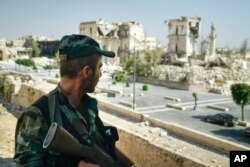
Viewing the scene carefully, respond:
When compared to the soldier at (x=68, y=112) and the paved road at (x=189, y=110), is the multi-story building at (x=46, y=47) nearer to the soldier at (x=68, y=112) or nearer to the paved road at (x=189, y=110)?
the paved road at (x=189, y=110)

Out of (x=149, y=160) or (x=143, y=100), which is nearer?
(x=149, y=160)

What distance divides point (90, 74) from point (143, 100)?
26315 millimetres

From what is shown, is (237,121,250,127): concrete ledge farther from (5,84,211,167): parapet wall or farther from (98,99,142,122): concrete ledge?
(5,84,211,167): parapet wall

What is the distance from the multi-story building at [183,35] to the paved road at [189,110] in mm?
28436

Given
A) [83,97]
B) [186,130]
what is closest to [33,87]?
[186,130]

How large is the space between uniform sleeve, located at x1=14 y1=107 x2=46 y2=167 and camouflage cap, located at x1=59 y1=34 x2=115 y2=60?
0.42 meters

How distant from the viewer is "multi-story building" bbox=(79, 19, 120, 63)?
6169 centimetres

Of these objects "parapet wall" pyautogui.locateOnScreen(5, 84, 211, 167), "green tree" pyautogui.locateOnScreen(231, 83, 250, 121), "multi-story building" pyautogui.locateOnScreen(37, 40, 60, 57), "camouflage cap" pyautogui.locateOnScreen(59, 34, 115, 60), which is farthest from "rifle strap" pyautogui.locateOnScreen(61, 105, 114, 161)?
"multi-story building" pyautogui.locateOnScreen(37, 40, 60, 57)

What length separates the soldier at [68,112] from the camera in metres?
1.84

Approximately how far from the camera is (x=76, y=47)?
2.04 m

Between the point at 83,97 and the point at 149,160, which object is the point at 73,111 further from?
the point at 149,160

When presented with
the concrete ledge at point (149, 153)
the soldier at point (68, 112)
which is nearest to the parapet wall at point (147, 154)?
the concrete ledge at point (149, 153)

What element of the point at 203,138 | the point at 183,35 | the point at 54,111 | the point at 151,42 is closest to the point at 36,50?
the point at 151,42

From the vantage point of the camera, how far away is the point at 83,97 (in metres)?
2.28
